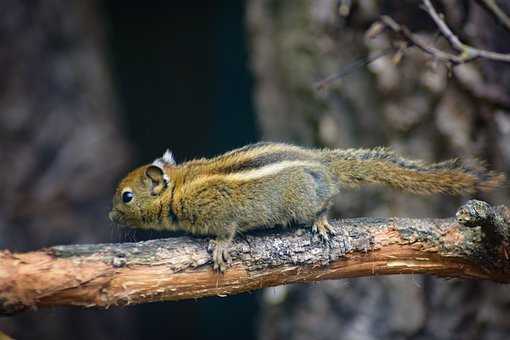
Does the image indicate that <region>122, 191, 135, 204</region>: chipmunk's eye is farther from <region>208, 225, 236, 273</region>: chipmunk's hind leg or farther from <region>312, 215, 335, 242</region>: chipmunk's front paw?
<region>312, 215, 335, 242</region>: chipmunk's front paw

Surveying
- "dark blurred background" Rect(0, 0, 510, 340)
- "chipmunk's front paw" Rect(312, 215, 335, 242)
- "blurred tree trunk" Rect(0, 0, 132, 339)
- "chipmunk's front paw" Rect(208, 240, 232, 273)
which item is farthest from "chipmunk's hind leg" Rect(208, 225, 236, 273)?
"blurred tree trunk" Rect(0, 0, 132, 339)

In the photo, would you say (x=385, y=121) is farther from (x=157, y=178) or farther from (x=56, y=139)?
(x=56, y=139)

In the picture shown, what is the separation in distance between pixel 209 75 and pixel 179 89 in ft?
0.93

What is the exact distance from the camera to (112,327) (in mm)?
5352

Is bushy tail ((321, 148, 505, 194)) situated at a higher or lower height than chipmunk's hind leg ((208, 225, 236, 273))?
higher

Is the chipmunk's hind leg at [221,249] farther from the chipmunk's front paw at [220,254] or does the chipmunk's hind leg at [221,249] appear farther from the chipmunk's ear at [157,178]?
the chipmunk's ear at [157,178]

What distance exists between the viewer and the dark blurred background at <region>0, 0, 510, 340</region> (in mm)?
3807

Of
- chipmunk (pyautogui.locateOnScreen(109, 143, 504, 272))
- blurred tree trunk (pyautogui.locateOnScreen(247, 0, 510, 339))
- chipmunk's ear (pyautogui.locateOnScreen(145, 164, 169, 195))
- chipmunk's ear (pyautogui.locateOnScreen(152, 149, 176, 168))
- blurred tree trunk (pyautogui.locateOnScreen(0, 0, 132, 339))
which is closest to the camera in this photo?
chipmunk (pyautogui.locateOnScreen(109, 143, 504, 272))

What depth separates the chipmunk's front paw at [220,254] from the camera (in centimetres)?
238

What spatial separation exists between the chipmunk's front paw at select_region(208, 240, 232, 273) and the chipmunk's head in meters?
0.44

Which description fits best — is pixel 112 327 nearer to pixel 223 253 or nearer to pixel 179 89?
pixel 179 89

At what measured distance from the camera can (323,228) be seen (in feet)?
8.48

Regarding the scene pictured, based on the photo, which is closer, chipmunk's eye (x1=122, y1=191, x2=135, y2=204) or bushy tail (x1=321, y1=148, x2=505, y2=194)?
bushy tail (x1=321, y1=148, x2=505, y2=194)

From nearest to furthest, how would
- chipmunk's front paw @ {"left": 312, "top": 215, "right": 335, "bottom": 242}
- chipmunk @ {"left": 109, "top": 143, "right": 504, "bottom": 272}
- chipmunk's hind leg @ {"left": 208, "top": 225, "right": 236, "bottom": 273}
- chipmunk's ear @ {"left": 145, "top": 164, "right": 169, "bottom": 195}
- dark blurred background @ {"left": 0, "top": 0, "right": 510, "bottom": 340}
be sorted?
1. chipmunk's hind leg @ {"left": 208, "top": 225, "right": 236, "bottom": 273}
2. chipmunk's front paw @ {"left": 312, "top": 215, "right": 335, "bottom": 242}
3. chipmunk @ {"left": 109, "top": 143, "right": 504, "bottom": 272}
4. chipmunk's ear @ {"left": 145, "top": 164, "right": 169, "bottom": 195}
5. dark blurred background @ {"left": 0, "top": 0, "right": 510, "bottom": 340}
